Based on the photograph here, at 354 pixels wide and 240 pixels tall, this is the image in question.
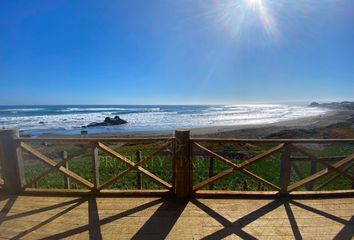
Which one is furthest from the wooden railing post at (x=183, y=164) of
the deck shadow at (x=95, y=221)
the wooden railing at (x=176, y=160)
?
the deck shadow at (x=95, y=221)

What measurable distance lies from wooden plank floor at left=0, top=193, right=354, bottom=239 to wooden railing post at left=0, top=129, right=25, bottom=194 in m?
0.23

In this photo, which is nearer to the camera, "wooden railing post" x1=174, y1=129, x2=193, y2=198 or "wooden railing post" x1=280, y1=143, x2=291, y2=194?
"wooden railing post" x1=174, y1=129, x2=193, y2=198

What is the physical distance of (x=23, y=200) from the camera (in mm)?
3947

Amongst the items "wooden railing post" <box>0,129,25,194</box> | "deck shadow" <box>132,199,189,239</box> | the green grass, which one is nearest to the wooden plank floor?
"deck shadow" <box>132,199,189,239</box>

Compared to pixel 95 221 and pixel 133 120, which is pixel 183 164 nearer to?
pixel 95 221

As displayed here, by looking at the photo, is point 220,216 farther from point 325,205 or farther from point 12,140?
point 12,140

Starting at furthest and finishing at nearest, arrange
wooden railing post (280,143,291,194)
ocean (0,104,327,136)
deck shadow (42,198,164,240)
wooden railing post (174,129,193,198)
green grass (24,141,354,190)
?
ocean (0,104,327,136)
green grass (24,141,354,190)
wooden railing post (280,143,291,194)
wooden railing post (174,129,193,198)
deck shadow (42,198,164,240)

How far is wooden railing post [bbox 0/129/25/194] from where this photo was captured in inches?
161

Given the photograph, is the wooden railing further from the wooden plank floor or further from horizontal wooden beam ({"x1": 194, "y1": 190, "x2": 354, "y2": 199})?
the wooden plank floor

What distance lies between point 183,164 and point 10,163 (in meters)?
3.40

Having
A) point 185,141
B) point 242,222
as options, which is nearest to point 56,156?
point 185,141

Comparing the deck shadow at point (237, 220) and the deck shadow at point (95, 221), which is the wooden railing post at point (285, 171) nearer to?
the deck shadow at point (237, 220)

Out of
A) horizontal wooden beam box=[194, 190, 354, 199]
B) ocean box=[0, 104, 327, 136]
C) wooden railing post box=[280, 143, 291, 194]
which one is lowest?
ocean box=[0, 104, 327, 136]

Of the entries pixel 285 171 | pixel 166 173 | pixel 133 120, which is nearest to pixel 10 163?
pixel 285 171
